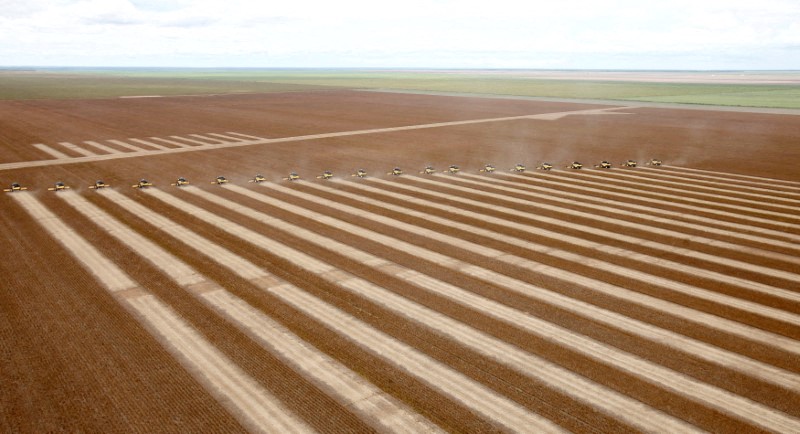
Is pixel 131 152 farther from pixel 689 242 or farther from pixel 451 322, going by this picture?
pixel 689 242

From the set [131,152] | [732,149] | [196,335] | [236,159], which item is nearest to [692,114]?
[732,149]

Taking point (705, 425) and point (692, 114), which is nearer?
point (705, 425)

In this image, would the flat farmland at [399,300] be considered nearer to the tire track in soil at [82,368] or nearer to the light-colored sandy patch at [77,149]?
the tire track in soil at [82,368]

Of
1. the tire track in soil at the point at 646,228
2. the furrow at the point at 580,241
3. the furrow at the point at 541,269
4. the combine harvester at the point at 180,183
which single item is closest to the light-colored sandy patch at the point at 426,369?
the furrow at the point at 541,269

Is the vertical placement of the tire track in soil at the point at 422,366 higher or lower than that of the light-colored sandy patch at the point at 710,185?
higher

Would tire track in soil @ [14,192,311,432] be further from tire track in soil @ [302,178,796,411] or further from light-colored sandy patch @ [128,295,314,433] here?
tire track in soil @ [302,178,796,411]

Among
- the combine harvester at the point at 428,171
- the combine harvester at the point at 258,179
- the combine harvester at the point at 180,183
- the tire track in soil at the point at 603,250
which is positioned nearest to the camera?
the tire track in soil at the point at 603,250

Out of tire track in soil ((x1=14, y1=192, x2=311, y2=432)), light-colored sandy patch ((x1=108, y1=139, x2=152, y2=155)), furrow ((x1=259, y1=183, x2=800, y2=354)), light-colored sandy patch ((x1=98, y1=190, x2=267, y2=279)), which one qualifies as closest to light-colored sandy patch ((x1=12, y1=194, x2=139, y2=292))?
tire track in soil ((x1=14, y1=192, x2=311, y2=432))
